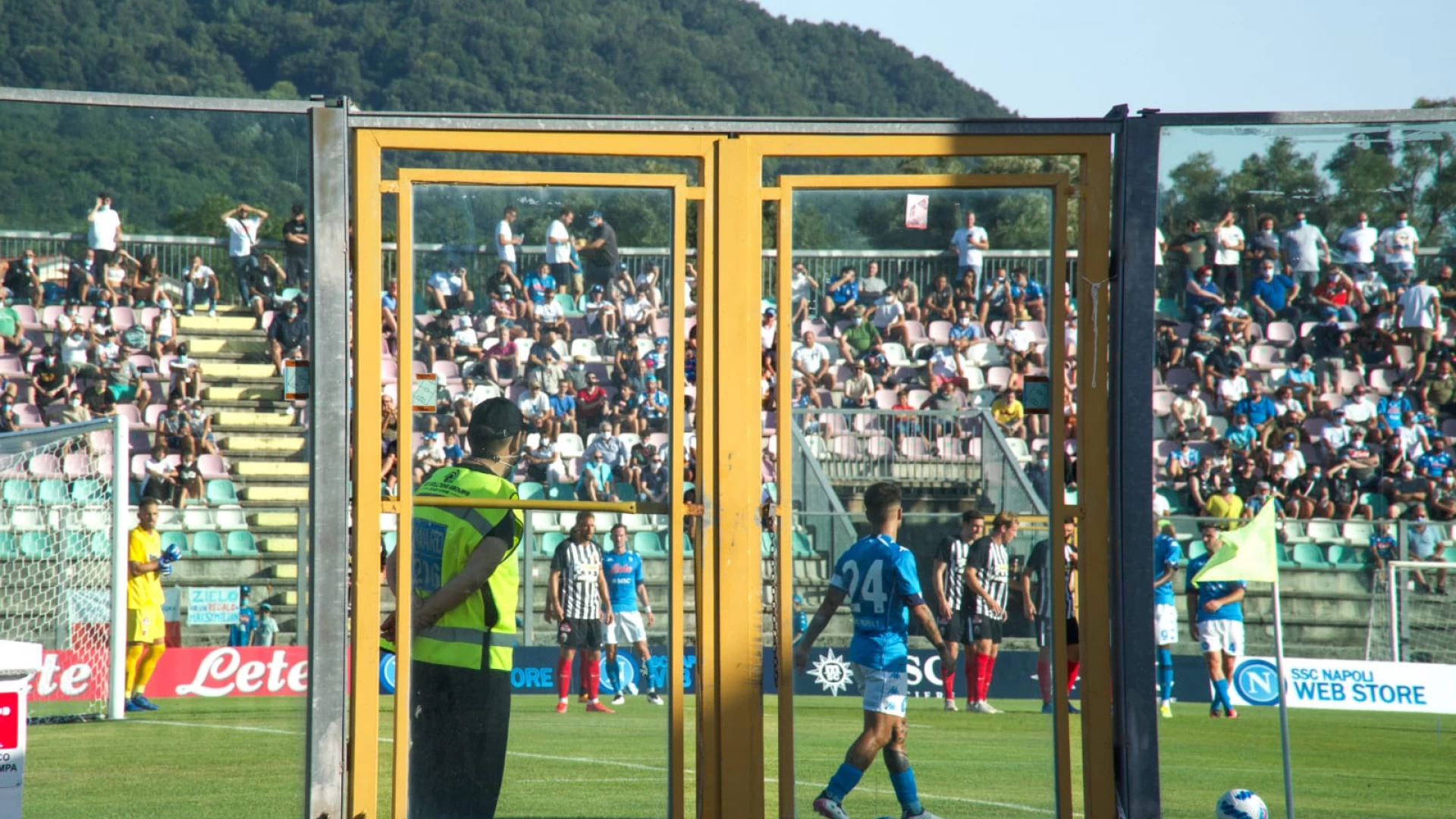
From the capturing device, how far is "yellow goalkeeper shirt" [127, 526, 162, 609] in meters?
5.30

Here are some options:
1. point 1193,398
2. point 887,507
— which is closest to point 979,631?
point 887,507

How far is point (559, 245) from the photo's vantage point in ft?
16.3

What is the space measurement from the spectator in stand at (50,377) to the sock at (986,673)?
3457mm

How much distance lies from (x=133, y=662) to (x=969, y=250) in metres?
5.94

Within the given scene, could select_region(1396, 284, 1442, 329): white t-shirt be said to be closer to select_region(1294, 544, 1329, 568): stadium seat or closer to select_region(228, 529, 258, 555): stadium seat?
select_region(228, 529, 258, 555): stadium seat

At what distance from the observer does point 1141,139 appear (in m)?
4.83

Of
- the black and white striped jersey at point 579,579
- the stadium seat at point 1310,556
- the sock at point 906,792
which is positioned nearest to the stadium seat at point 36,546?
the black and white striped jersey at point 579,579

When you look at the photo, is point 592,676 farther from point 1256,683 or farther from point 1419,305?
point 1256,683

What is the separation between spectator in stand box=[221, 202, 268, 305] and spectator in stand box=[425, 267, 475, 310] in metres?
0.62

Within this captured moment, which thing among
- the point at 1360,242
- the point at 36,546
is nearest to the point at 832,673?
the point at 1360,242

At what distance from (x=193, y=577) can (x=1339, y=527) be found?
6.54 m

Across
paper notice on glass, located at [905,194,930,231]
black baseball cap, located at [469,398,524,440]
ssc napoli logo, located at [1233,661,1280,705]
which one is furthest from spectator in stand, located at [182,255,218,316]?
ssc napoli logo, located at [1233,661,1280,705]

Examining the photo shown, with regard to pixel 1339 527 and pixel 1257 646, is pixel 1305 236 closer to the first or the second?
pixel 1339 527

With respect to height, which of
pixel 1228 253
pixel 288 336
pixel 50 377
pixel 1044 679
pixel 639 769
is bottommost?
pixel 639 769
